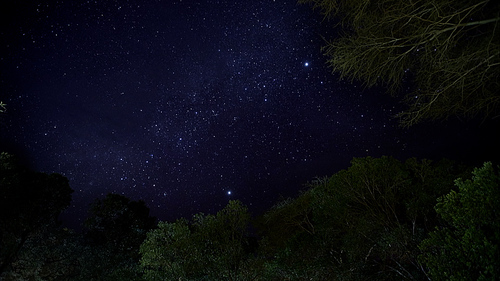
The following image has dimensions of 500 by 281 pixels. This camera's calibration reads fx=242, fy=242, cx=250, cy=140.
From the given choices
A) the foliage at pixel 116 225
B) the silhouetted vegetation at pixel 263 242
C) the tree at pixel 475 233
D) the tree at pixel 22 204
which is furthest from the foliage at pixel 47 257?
the tree at pixel 475 233

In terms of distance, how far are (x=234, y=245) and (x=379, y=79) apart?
10.3m

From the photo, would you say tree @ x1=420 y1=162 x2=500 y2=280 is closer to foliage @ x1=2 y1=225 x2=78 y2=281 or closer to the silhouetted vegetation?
the silhouetted vegetation

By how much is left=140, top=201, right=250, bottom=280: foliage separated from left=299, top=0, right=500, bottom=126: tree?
9.19 m

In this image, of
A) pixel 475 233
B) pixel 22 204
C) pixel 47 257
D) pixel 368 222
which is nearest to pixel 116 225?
pixel 47 257

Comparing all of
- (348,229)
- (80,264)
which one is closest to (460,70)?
(348,229)

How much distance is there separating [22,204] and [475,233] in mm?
19311

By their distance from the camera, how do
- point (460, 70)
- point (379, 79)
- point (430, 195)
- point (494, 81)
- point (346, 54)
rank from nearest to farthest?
point (460, 70) < point (494, 81) < point (346, 54) < point (379, 79) < point (430, 195)

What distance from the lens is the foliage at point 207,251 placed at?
1277 centimetres

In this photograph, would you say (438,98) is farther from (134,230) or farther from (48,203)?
(134,230)

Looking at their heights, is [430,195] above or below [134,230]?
below

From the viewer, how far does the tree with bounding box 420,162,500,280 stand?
4125mm

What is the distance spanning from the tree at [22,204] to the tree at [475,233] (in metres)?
18.1

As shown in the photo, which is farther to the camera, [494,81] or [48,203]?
[48,203]

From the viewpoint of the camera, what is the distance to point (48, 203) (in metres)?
15.2
